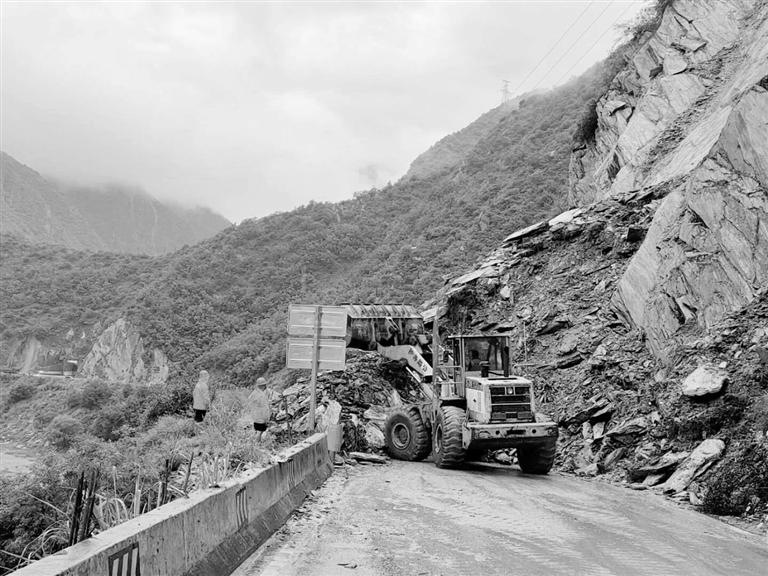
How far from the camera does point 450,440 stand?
12773 millimetres

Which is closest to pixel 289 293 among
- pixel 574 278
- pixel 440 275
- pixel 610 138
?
pixel 440 275

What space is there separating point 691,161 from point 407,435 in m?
12.3

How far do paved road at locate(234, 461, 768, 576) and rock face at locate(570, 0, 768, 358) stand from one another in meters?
6.51

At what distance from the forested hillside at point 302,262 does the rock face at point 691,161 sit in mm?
6597

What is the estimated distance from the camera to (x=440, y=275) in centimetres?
4128

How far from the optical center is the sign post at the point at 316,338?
11.2 meters

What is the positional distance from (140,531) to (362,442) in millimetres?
11141

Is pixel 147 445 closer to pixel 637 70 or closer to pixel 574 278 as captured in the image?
pixel 574 278

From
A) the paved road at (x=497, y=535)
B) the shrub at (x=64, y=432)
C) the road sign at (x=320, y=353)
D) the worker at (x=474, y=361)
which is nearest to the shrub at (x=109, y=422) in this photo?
the shrub at (x=64, y=432)

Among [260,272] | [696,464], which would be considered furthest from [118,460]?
[260,272]

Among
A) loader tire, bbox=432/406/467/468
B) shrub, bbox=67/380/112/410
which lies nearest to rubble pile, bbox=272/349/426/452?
loader tire, bbox=432/406/467/468

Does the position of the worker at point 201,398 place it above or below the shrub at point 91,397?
below

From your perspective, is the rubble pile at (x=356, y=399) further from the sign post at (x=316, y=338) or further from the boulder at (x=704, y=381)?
the boulder at (x=704, y=381)

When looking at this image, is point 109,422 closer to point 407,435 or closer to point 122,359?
point 407,435
